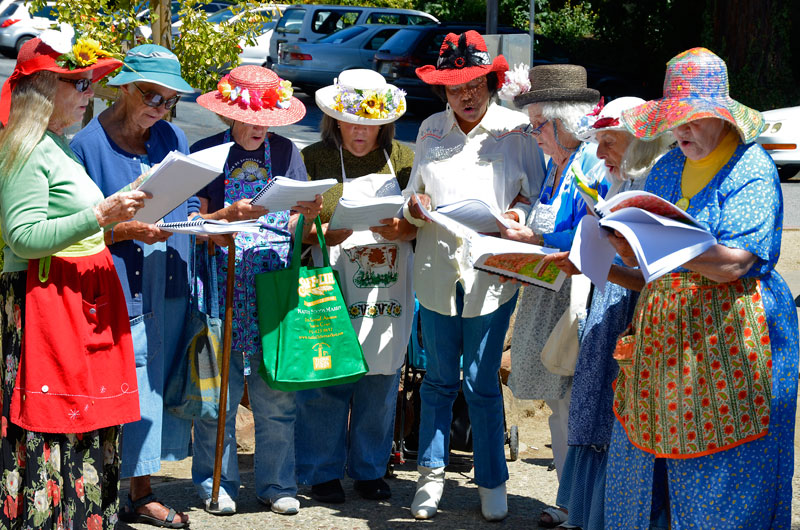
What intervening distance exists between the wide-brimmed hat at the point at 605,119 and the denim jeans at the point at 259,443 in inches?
68.8

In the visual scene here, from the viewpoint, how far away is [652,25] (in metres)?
21.9

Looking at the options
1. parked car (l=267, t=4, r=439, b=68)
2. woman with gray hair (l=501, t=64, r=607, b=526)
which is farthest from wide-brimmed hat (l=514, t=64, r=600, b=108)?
parked car (l=267, t=4, r=439, b=68)

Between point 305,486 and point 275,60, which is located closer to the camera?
point 305,486

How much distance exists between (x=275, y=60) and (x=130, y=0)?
45.4ft

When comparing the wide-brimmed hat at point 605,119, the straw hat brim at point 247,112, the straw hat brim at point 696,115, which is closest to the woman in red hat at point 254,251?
the straw hat brim at point 247,112

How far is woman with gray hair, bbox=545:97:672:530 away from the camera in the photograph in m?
3.75

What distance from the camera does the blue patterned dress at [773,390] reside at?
305cm

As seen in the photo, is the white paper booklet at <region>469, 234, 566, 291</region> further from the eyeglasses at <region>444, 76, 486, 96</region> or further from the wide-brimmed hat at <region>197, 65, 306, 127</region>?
the wide-brimmed hat at <region>197, 65, 306, 127</region>

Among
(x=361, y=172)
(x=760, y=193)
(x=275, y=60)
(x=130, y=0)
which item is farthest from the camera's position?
(x=275, y=60)

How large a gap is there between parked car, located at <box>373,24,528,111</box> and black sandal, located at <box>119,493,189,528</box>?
1308 cm

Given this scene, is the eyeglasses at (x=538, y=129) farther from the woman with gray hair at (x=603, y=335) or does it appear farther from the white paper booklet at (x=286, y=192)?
the white paper booklet at (x=286, y=192)

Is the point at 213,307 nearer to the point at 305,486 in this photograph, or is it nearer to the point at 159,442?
the point at 159,442

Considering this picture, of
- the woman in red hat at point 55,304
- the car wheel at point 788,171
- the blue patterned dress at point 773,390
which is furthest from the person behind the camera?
the car wheel at point 788,171

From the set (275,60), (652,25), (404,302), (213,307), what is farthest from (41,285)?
(652,25)
